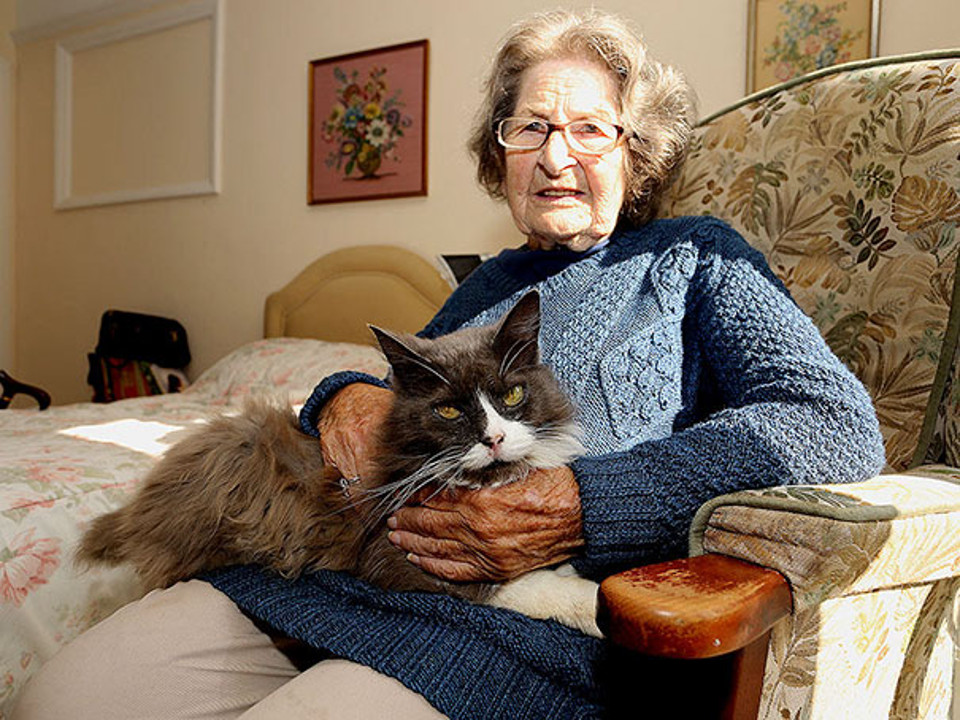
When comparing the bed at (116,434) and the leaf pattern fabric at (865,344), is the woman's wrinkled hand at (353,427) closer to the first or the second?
the bed at (116,434)

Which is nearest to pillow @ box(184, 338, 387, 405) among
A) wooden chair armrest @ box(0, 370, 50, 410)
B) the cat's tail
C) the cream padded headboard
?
the cream padded headboard

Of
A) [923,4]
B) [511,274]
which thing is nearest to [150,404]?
[511,274]

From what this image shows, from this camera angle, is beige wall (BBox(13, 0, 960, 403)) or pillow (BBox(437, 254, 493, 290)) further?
beige wall (BBox(13, 0, 960, 403))

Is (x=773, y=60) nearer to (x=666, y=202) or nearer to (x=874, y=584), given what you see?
(x=666, y=202)

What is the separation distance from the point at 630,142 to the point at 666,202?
10.7 inches

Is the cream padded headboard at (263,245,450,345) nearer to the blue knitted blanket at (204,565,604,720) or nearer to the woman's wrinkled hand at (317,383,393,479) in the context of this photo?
the woman's wrinkled hand at (317,383,393,479)

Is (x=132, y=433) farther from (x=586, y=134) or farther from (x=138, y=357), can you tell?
(x=138, y=357)

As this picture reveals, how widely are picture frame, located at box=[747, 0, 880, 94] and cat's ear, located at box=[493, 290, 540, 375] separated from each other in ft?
6.21

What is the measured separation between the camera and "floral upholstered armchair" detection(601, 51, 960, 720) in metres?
0.68

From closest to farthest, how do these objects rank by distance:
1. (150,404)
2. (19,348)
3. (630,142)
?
(630,142), (150,404), (19,348)

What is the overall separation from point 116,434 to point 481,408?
61.3 inches

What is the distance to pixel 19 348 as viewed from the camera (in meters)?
5.01

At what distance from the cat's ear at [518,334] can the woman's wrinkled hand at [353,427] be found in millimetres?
199

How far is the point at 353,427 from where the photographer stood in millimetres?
1127
